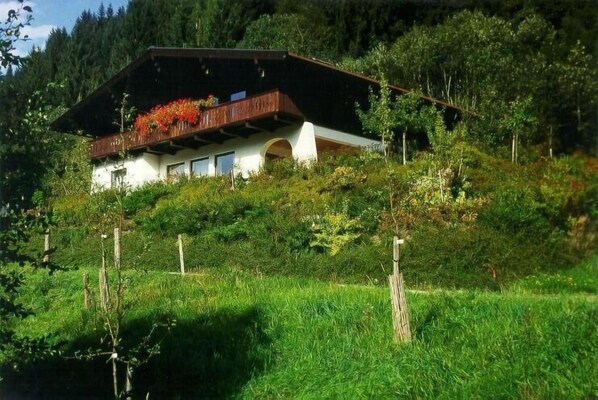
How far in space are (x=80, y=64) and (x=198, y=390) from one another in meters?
→ 29.7

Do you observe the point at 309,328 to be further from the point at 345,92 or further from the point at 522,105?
the point at 345,92

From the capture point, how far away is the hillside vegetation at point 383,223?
15.5 metres

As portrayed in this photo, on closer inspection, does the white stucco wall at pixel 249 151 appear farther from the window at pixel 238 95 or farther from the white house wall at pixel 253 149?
the window at pixel 238 95

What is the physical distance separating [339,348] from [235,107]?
18.2 metres

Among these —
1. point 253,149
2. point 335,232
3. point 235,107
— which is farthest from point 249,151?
point 335,232

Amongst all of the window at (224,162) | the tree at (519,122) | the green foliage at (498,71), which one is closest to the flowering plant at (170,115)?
the window at (224,162)

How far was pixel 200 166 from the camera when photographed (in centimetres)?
3056

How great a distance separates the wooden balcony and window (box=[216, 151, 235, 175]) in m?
0.62

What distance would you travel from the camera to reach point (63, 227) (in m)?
24.4

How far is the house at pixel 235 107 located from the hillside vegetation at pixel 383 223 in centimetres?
311

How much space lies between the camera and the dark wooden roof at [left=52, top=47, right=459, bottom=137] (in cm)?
2630

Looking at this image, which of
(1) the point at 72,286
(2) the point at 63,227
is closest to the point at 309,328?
(1) the point at 72,286

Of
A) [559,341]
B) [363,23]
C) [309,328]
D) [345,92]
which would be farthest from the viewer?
[363,23]

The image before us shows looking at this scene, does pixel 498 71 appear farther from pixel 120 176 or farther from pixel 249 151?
pixel 120 176
